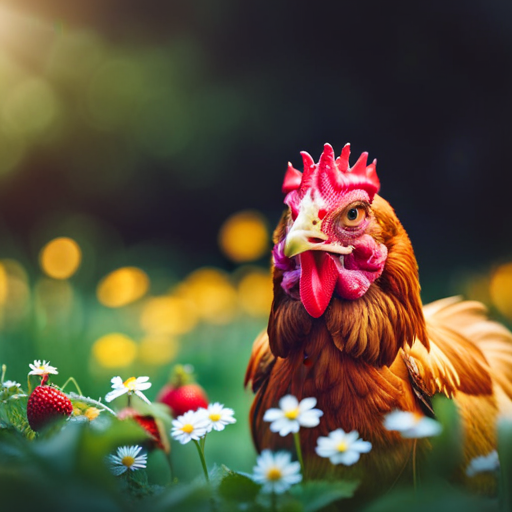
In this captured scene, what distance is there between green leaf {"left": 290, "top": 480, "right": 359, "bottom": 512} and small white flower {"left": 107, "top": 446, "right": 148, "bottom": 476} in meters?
0.22

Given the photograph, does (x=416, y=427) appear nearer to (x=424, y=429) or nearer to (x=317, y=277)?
(x=424, y=429)

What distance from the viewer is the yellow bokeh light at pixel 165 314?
4.47 ft

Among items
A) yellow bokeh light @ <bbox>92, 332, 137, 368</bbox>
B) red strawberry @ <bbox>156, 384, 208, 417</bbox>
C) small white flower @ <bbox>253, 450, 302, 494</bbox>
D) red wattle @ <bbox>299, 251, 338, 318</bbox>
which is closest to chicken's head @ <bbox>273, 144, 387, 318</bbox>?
red wattle @ <bbox>299, 251, 338, 318</bbox>

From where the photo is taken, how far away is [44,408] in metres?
0.70

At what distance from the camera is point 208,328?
4.58ft

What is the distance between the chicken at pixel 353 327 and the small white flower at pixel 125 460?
0.75 feet

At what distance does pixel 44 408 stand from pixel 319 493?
334mm

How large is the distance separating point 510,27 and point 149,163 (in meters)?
0.66

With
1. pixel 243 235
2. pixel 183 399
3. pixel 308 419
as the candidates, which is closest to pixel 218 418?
pixel 308 419

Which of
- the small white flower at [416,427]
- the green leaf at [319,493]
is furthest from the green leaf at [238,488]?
the small white flower at [416,427]

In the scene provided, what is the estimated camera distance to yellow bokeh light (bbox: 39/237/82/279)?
117cm

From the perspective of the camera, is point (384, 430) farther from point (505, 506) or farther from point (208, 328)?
point (208, 328)

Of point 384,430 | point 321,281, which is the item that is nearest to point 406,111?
point 321,281

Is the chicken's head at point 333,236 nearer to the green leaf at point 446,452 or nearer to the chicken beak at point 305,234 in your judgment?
the chicken beak at point 305,234
